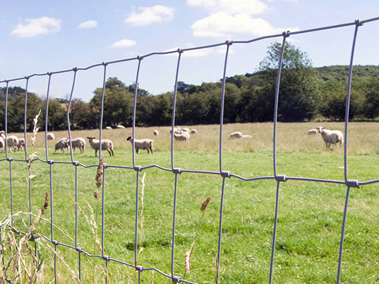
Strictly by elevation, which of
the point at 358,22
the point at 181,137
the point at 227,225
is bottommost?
the point at 227,225

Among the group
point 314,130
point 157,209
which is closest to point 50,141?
point 314,130

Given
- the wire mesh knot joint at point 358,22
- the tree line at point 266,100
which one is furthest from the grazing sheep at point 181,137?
the wire mesh knot joint at point 358,22

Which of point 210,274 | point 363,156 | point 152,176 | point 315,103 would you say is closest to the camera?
point 210,274

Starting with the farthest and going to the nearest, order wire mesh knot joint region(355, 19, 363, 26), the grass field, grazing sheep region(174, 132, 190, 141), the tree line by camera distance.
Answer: grazing sheep region(174, 132, 190, 141) < the tree line < the grass field < wire mesh knot joint region(355, 19, 363, 26)

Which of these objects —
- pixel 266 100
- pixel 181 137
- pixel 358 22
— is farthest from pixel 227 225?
pixel 181 137

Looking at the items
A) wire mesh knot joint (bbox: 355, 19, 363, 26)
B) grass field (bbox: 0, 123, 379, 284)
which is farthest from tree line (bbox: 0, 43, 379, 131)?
wire mesh knot joint (bbox: 355, 19, 363, 26)

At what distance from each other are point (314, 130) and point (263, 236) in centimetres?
1984

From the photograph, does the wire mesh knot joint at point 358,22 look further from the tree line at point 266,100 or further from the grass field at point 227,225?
the tree line at point 266,100

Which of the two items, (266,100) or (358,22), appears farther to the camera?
(266,100)

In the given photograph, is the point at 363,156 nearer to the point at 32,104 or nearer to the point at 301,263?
the point at 301,263

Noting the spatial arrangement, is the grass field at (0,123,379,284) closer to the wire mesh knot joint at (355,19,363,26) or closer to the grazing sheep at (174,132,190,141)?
the wire mesh knot joint at (355,19,363,26)

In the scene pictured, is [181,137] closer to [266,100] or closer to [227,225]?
[266,100]

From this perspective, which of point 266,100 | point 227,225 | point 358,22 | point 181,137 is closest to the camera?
point 358,22

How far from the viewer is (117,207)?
6355 mm
